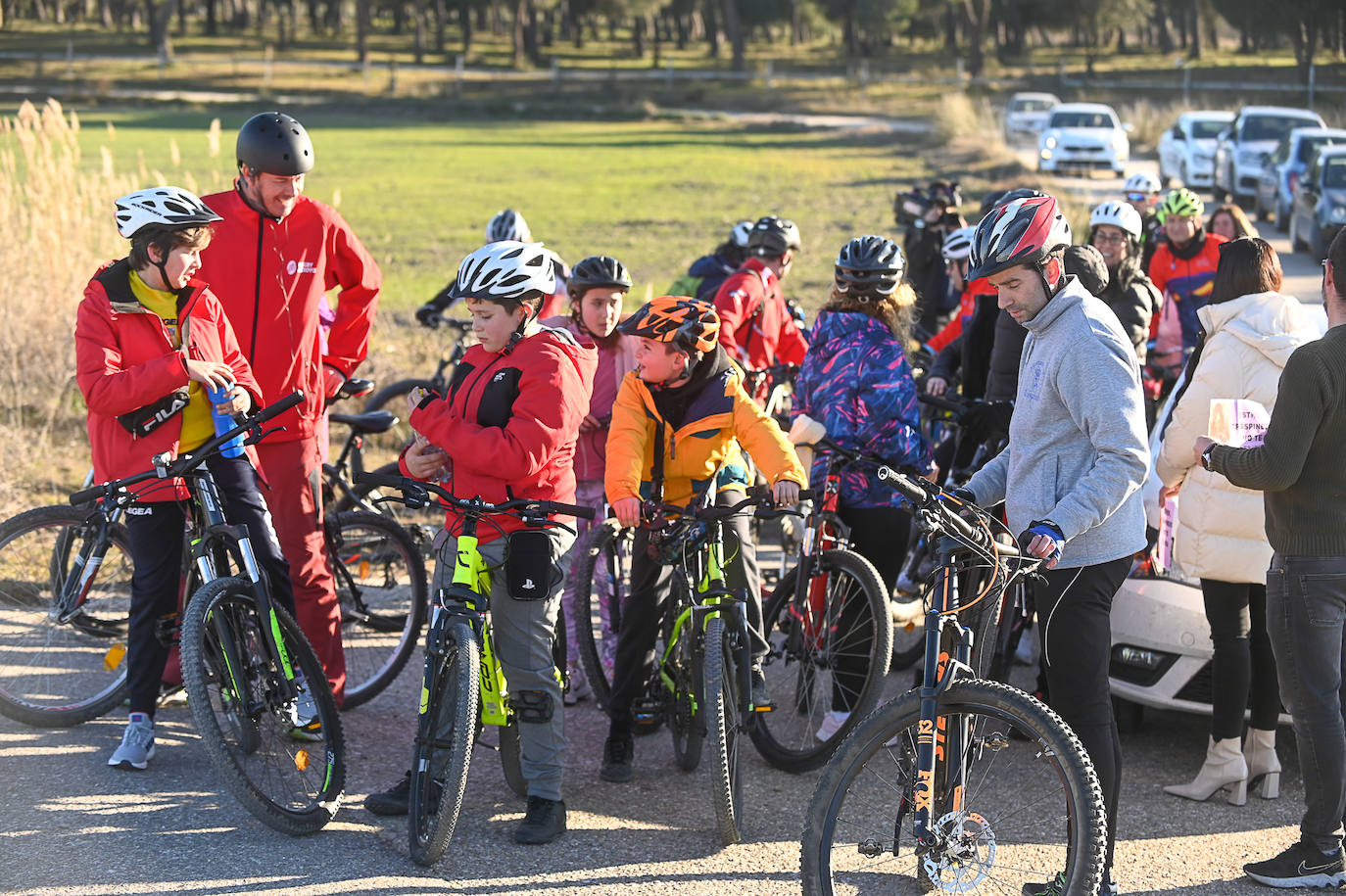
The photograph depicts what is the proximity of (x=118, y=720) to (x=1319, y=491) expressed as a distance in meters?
4.69

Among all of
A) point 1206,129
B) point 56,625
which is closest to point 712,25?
point 1206,129

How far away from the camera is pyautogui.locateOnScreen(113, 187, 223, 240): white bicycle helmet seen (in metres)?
5.32

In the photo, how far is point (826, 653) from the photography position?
5988mm

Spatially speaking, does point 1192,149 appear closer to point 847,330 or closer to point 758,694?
point 847,330

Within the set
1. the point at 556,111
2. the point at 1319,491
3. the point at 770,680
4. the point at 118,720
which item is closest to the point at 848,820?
the point at 1319,491

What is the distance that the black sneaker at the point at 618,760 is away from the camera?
18.6 feet

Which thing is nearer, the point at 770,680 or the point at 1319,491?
the point at 1319,491

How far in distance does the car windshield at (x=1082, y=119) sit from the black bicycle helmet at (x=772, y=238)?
3238 cm

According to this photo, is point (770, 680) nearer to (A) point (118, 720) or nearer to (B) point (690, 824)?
(B) point (690, 824)

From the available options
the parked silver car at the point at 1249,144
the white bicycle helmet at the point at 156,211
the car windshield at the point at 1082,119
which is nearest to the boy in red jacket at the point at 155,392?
the white bicycle helmet at the point at 156,211

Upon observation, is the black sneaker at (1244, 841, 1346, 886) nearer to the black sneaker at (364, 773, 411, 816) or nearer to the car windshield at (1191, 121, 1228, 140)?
the black sneaker at (364, 773, 411, 816)

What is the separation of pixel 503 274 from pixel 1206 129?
34199 millimetres

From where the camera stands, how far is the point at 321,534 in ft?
20.4

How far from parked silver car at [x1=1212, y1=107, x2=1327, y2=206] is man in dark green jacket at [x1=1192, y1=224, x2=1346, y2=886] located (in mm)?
27524
